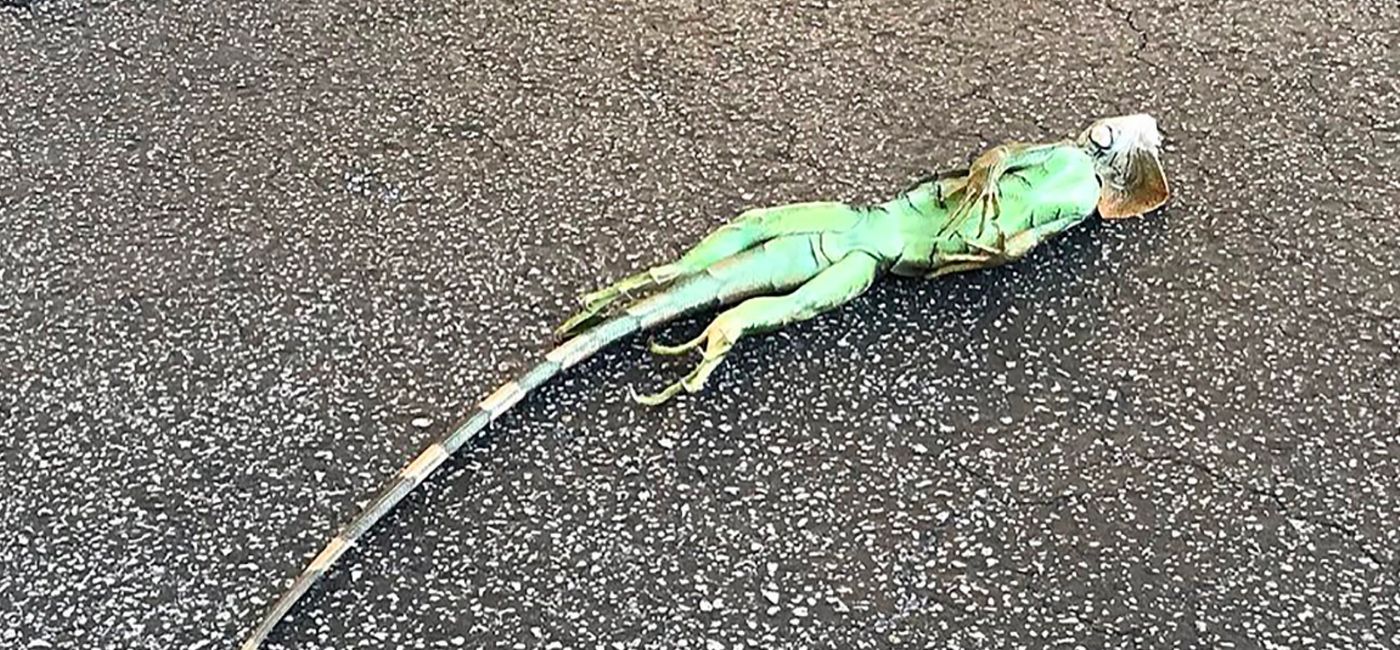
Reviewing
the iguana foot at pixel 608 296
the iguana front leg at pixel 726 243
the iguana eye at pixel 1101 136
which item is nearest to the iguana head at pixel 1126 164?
the iguana eye at pixel 1101 136

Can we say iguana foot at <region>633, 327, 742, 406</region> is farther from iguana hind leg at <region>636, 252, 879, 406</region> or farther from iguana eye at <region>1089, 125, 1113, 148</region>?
iguana eye at <region>1089, 125, 1113, 148</region>

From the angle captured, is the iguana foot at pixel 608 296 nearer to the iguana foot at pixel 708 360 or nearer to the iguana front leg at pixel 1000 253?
the iguana foot at pixel 708 360

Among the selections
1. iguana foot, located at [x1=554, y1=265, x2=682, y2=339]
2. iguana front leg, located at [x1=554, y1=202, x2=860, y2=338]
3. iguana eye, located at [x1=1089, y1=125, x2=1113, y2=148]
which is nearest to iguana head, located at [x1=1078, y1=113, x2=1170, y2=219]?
iguana eye, located at [x1=1089, y1=125, x2=1113, y2=148]

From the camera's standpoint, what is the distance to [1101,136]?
92 centimetres

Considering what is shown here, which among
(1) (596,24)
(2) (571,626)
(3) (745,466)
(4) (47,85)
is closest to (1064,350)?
(3) (745,466)

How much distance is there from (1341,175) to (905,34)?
30 centimetres

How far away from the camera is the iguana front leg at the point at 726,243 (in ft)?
2.85

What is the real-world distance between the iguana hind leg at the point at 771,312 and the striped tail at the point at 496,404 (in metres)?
0.02

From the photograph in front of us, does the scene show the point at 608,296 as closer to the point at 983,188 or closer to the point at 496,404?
the point at 496,404

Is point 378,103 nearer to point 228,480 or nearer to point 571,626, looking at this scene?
point 228,480

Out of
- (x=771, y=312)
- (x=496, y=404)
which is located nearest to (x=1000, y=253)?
(x=771, y=312)

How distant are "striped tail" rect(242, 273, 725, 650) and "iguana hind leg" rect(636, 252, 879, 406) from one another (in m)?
0.02

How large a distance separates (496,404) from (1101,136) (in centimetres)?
38

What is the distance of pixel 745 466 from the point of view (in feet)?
2.65
